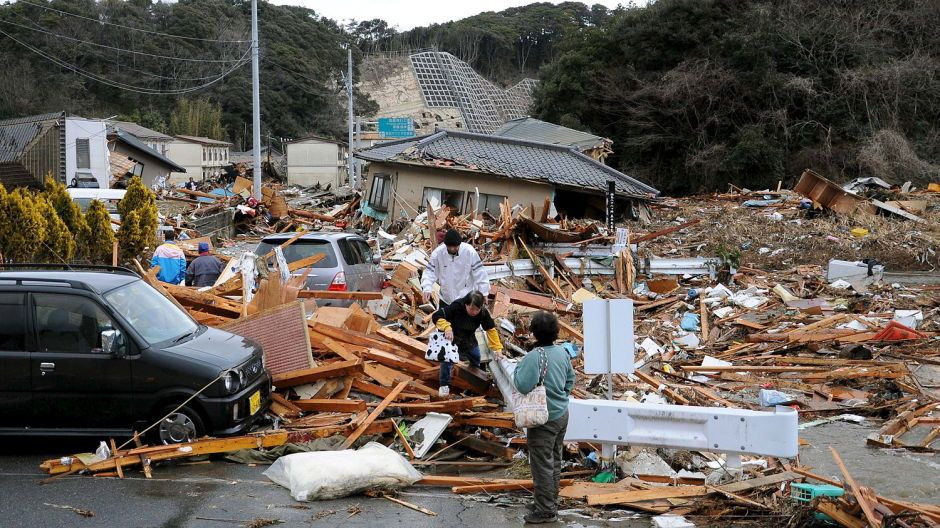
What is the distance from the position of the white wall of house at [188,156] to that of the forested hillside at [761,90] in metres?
28.8

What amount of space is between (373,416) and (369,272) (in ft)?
21.5

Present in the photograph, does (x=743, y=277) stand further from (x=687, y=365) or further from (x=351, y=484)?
(x=351, y=484)

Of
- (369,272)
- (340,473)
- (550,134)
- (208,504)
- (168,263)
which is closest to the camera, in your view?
(208,504)

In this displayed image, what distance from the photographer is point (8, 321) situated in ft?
25.4

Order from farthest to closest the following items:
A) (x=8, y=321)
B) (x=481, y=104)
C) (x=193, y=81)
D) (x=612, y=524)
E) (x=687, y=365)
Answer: (x=481, y=104) < (x=193, y=81) < (x=687, y=365) < (x=8, y=321) < (x=612, y=524)

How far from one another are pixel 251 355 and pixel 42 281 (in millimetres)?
2062

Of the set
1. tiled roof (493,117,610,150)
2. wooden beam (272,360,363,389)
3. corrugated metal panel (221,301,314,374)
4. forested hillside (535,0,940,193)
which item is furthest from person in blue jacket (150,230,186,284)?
forested hillside (535,0,940,193)

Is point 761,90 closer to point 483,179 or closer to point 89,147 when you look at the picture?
point 483,179

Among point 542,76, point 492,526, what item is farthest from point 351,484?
point 542,76

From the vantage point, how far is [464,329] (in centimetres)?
879

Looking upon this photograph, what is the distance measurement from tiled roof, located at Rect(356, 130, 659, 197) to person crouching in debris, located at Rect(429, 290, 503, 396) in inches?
713

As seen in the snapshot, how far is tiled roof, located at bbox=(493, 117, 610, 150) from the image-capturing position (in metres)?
38.3

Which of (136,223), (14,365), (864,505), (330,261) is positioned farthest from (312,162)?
(864,505)

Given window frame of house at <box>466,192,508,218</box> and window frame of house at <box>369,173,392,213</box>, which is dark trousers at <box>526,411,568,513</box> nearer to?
window frame of house at <box>466,192,508,218</box>
